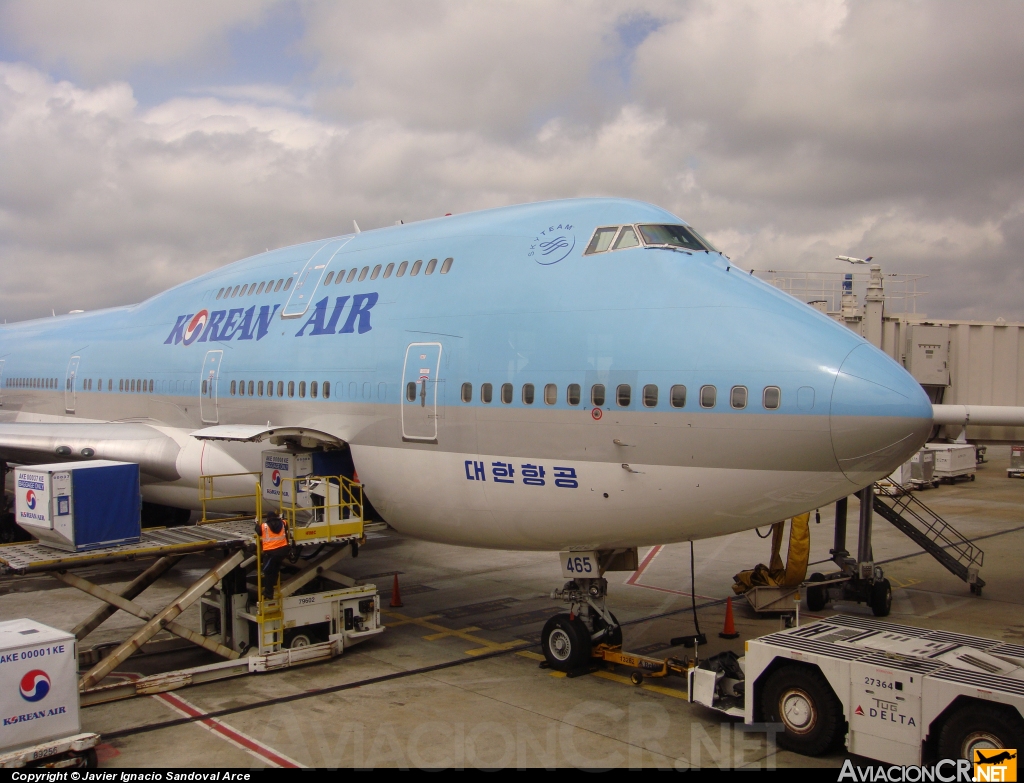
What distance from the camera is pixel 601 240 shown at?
477 inches

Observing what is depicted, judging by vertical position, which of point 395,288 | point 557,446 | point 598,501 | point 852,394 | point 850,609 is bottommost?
point 850,609

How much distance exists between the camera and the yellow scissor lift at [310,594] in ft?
43.5

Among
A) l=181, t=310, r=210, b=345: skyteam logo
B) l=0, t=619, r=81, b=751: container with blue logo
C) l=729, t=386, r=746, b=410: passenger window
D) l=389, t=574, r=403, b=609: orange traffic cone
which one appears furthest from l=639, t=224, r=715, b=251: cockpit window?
l=181, t=310, r=210, b=345: skyteam logo

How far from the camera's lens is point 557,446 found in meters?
11.4

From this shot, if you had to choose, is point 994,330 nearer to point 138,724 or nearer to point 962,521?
point 962,521

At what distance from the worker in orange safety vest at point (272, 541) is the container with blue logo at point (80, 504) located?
1739mm

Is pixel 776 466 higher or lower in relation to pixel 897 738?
higher

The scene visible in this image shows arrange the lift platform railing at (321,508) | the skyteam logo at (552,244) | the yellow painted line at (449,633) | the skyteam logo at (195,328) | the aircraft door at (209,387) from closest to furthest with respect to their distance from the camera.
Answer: the skyteam logo at (552,244)
the lift platform railing at (321,508)
the yellow painted line at (449,633)
the aircraft door at (209,387)
the skyteam logo at (195,328)

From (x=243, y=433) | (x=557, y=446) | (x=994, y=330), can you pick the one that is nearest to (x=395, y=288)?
(x=243, y=433)

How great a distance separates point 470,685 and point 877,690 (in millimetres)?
5624

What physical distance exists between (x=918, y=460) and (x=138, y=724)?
1507 inches

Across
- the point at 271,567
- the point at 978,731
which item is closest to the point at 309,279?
the point at 271,567

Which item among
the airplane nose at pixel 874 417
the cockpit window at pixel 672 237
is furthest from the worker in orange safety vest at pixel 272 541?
the airplane nose at pixel 874 417

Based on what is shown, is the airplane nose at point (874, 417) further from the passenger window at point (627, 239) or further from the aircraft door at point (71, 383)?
the aircraft door at point (71, 383)
